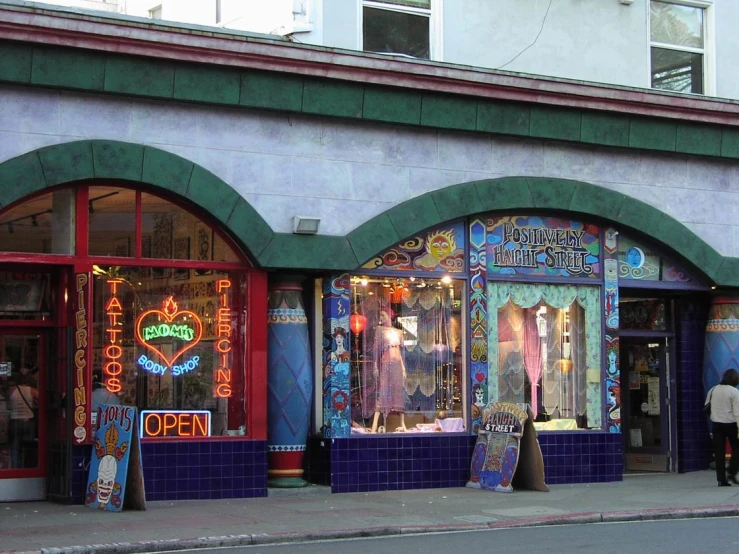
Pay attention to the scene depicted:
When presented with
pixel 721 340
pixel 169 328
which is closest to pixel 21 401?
pixel 169 328

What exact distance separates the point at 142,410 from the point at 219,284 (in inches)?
79.9

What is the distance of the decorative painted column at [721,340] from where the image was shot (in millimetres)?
20609

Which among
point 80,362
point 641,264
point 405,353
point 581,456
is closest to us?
point 80,362

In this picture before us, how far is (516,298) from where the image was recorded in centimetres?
1914

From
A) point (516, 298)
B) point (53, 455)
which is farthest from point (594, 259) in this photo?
point (53, 455)

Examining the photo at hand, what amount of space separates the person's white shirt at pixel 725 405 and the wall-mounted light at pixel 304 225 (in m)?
6.63

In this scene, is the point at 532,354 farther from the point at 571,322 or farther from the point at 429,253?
the point at 429,253

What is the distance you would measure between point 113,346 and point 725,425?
9072mm

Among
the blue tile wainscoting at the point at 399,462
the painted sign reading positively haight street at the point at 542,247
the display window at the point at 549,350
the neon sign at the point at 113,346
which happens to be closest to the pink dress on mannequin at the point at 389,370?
the blue tile wainscoting at the point at 399,462

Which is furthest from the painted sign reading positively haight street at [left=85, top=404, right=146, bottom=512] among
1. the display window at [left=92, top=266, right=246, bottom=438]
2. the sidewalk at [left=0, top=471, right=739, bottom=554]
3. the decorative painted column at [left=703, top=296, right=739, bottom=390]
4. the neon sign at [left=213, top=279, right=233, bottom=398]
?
the decorative painted column at [left=703, top=296, right=739, bottom=390]

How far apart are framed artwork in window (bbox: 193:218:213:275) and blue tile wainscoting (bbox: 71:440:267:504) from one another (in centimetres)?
241

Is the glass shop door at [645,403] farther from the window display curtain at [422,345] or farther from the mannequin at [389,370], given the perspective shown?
the mannequin at [389,370]

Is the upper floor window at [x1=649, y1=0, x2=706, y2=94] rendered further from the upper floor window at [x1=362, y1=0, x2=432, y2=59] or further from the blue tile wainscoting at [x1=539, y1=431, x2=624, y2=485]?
the blue tile wainscoting at [x1=539, y1=431, x2=624, y2=485]

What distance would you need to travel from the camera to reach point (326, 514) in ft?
49.6
